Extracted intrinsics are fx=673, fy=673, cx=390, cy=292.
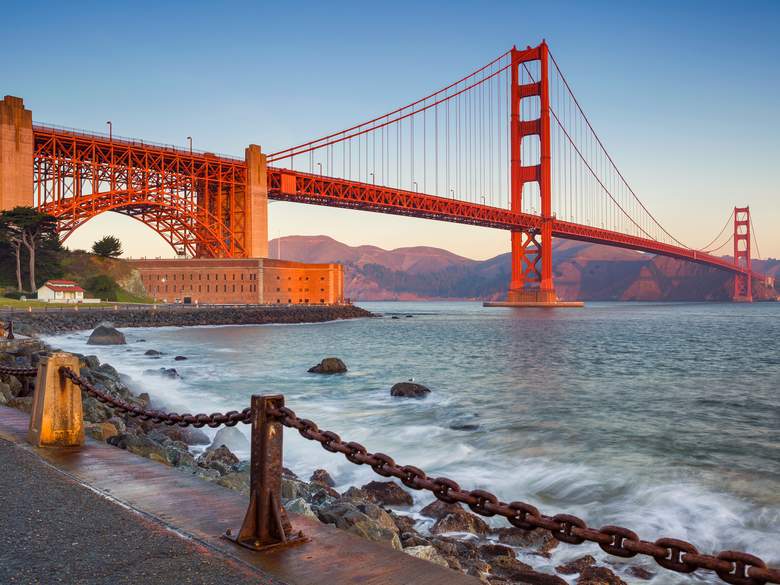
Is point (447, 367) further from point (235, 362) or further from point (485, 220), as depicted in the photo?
point (485, 220)

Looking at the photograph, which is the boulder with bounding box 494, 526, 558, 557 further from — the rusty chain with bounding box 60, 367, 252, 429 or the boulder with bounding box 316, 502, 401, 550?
the rusty chain with bounding box 60, 367, 252, 429

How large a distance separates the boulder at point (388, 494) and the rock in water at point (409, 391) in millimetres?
10166

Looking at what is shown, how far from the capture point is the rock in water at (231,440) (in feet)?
36.5

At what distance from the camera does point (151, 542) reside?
3859 millimetres

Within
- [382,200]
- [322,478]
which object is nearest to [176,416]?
[322,478]

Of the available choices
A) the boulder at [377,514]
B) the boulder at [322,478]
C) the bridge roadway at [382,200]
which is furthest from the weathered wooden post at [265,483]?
the bridge roadway at [382,200]

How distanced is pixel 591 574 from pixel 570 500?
10.6 ft

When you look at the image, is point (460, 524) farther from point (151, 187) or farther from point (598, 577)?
point (151, 187)

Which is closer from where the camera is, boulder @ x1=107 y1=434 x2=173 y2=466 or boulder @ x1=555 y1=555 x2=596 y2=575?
boulder @ x1=555 y1=555 x2=596 y2=575

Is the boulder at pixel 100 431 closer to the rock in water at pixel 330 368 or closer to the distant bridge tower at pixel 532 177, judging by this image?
the rock in water at pixel 330 368

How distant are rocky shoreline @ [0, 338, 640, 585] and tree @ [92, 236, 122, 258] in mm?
65459

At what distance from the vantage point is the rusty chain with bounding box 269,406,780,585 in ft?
8.04

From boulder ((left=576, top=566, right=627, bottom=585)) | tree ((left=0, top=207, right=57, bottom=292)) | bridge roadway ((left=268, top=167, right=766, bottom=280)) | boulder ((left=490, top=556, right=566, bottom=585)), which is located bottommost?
boulder ((left=576, top=566, right=627, bottom=585))

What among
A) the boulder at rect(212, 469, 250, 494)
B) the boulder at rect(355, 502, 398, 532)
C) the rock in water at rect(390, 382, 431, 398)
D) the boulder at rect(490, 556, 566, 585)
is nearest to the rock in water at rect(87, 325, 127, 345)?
the rock in water at rect(390, 382, 431, 398)
